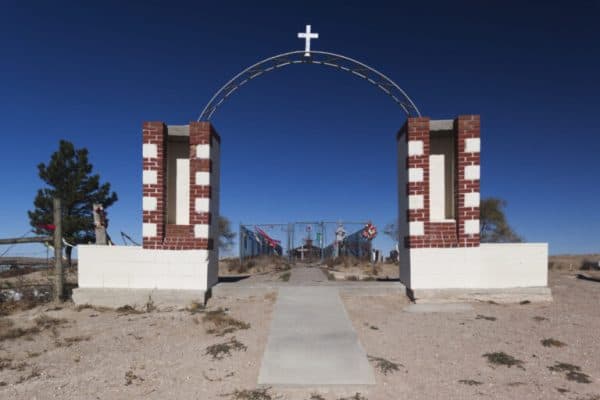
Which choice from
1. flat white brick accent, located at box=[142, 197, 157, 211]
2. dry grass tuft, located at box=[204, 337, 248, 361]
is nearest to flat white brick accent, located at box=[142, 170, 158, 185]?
flat white brick accent, located at box=[142, 197, 157, 211]

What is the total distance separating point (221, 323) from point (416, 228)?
480cm

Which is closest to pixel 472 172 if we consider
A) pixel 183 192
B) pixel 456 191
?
pixel 456 191

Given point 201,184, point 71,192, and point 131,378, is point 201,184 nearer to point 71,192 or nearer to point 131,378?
point 131,378

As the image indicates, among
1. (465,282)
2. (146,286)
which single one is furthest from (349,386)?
(146,286)

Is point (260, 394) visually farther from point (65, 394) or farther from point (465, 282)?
point (465, 282)

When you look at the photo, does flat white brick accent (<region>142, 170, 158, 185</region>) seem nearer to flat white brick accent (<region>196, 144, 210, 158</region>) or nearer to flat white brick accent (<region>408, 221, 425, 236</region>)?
flat white brick accent (<region>196, 144, 210, 158</region>)

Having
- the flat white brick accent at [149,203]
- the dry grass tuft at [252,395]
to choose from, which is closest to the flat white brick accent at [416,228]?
the dry grass tuft at [252,395]

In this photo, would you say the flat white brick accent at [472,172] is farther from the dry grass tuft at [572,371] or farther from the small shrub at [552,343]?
the dry grass tuft at [572,371]

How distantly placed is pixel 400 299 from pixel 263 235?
46.5 feet

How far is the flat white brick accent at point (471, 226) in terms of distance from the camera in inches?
356

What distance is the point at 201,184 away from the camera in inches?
364

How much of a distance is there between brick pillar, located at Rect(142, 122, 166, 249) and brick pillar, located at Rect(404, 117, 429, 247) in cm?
575

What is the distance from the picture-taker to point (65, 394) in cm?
447

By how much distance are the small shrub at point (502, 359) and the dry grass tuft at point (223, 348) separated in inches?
137
